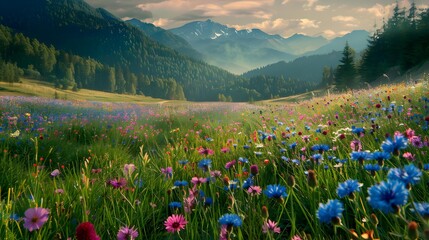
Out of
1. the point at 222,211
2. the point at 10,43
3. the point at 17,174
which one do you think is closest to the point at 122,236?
the point at 222,211

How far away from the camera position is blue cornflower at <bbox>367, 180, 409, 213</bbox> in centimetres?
98

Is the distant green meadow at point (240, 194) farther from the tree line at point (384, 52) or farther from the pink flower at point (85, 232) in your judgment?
the tree line at point (384, 52)

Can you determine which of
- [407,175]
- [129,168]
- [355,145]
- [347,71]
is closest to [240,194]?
[129,168]

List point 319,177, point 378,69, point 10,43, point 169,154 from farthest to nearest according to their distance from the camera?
point 10,43
point 378,69
point 169,154
point 319,177

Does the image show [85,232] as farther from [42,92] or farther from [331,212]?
[42,92]

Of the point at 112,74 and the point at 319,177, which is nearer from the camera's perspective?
the point at 319,177

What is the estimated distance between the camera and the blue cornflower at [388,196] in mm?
978

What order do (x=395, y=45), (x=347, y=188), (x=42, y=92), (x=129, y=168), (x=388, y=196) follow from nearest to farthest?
(x=388, y=196), (x=347, y=188), (x=129, y=168), (x=395, y=45), (x=42, y=92)

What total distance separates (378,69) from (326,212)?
68164 mm

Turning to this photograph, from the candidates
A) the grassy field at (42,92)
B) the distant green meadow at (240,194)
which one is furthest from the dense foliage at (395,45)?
the distant green meadow at (240,194)

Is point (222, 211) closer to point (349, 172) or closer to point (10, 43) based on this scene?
point (349, 172)

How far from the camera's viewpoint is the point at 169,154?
489 cm

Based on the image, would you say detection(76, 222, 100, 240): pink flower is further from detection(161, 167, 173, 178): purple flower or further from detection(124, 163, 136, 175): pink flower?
detection(161, 167, 173, 178): purple flower

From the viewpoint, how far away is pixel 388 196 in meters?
1.02
